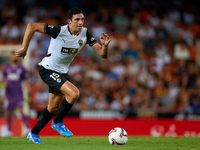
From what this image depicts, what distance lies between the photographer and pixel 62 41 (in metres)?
6.24

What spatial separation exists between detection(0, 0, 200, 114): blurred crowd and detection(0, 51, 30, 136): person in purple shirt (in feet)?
3.81

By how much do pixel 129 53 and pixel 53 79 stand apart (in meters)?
8.34

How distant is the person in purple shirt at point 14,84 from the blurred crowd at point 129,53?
1.16 meters

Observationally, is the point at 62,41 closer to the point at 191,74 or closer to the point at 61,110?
the point at 61,110

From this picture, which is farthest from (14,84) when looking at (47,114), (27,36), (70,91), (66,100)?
(70,91)

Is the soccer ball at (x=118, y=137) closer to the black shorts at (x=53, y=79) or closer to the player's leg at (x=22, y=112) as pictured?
the black shorts at (x=53, y=79)

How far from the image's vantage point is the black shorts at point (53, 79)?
20.1 feet

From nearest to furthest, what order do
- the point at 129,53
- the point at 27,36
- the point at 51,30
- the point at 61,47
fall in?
the point at 27,36
the point at 51,30
the point at 61,47
the point at 129,53

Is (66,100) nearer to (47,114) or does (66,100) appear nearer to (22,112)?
(47,114)

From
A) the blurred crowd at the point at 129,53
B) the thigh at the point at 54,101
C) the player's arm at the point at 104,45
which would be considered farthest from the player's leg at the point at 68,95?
the blurred crowd at the point at 129,53

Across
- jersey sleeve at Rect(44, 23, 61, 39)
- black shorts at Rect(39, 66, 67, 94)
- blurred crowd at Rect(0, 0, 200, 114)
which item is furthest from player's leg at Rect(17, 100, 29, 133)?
jersey sleeve at Rect(44, 23, 61, 39)

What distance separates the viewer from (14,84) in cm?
1056

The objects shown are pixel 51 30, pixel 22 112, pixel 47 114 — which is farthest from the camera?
pixel 22 112

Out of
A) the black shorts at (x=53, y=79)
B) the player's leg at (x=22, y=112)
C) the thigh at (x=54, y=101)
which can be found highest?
the black shorts at (x=53, y=79)
